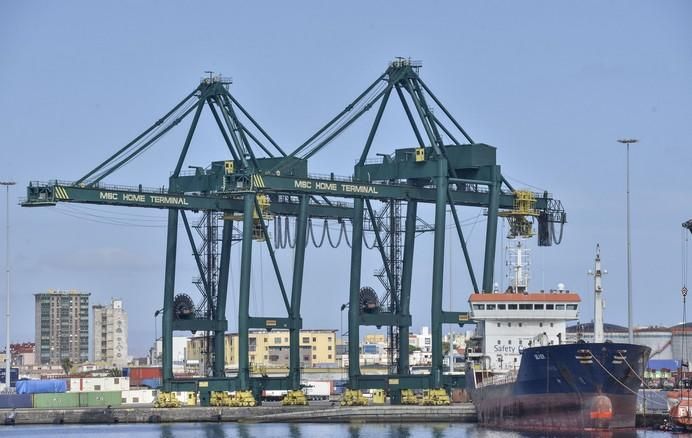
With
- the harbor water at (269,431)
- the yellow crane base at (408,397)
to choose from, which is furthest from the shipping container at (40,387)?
the yellow crane base at (408,397)

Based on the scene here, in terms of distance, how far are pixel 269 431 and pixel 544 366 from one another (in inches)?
745

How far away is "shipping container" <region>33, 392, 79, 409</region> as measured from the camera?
382ft

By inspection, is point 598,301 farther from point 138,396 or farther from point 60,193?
point 138,396

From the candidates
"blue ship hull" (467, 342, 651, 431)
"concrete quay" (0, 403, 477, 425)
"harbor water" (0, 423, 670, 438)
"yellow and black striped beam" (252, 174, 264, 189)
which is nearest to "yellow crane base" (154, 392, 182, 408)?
"concrete quay" (0, 403, 477, 425)

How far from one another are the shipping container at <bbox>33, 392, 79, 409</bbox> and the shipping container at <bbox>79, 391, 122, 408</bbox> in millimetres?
554

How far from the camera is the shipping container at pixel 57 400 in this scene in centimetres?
11631

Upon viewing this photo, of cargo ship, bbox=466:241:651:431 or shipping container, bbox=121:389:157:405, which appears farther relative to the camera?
shipping container, bbox=121:389:157:405

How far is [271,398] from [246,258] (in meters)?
30.1

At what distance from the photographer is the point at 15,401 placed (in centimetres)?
11550

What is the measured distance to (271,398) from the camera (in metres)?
124

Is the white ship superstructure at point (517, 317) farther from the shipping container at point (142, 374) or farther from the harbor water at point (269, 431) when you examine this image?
the shipping container at point (142, 374)

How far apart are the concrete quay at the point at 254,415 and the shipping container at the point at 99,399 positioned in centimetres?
1011

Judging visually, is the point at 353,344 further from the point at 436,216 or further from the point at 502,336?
the point at 502,336

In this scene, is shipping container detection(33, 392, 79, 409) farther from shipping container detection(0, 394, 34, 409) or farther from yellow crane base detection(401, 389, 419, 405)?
yellow crane base detection(401, 389, 419, 405)
